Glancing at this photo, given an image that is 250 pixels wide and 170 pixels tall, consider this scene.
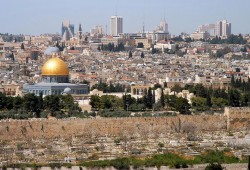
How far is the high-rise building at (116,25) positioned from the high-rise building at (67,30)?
265 inches

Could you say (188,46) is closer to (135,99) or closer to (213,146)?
(135,99)

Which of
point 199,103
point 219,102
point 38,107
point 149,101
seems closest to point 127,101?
point 149,101

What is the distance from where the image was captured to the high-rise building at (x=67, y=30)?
152 meters

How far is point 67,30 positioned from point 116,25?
11.4m

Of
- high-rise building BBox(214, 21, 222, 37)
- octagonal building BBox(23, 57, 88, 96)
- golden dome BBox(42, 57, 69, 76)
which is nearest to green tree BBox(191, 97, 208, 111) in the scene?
octagonal building BBox(23, 57, 88, 96)

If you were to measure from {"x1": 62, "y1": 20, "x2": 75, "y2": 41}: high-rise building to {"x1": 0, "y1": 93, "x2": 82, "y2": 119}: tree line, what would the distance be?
102m

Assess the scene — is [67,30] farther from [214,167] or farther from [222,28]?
[214,167]

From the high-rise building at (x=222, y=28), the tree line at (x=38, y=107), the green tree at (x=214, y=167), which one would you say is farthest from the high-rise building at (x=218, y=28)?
the green tree at (x=214, y=167)

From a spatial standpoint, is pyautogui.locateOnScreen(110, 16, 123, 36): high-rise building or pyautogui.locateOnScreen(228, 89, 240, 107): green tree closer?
pyautogui.locateOnScreen(228, 89, 240, 107): green tree

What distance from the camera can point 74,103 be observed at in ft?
155

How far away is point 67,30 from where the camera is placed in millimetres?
157125

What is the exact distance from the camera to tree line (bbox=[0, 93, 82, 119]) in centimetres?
4253

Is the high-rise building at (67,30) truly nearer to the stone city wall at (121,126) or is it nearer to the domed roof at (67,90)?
the domed roof at (67,90)

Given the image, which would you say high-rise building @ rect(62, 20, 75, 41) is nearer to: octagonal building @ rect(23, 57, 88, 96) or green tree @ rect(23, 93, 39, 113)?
octagonal building @ rect(23, 57, 88, 96)
